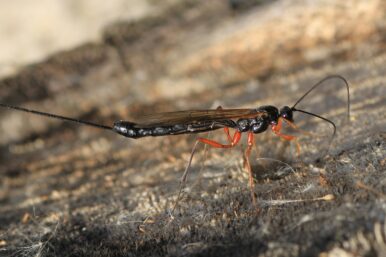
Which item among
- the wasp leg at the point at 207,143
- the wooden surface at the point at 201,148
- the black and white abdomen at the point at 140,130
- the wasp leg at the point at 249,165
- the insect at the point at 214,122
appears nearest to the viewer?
the wooden surface at the point at 201,148

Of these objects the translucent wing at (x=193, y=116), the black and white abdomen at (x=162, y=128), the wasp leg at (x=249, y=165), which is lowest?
the wasp leg at (x=249, y=165)

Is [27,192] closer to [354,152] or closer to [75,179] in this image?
[75,179]

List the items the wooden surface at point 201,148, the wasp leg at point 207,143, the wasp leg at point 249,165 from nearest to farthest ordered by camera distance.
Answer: the wooden surface at point 201,148
the wasp leg at point 249,165
the wasp leg at point 207,143

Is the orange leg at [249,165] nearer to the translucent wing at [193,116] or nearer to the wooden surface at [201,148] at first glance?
the wooden surface at [201,148]

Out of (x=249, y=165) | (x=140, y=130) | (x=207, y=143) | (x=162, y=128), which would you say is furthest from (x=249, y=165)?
(x=140, y=130)

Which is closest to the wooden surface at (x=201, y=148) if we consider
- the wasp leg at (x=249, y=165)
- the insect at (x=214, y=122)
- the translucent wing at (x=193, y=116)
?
the wasp leg at (x=249, y=165)

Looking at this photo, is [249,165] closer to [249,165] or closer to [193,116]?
[249,165]

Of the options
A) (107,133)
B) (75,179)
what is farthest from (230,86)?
(75,179)
